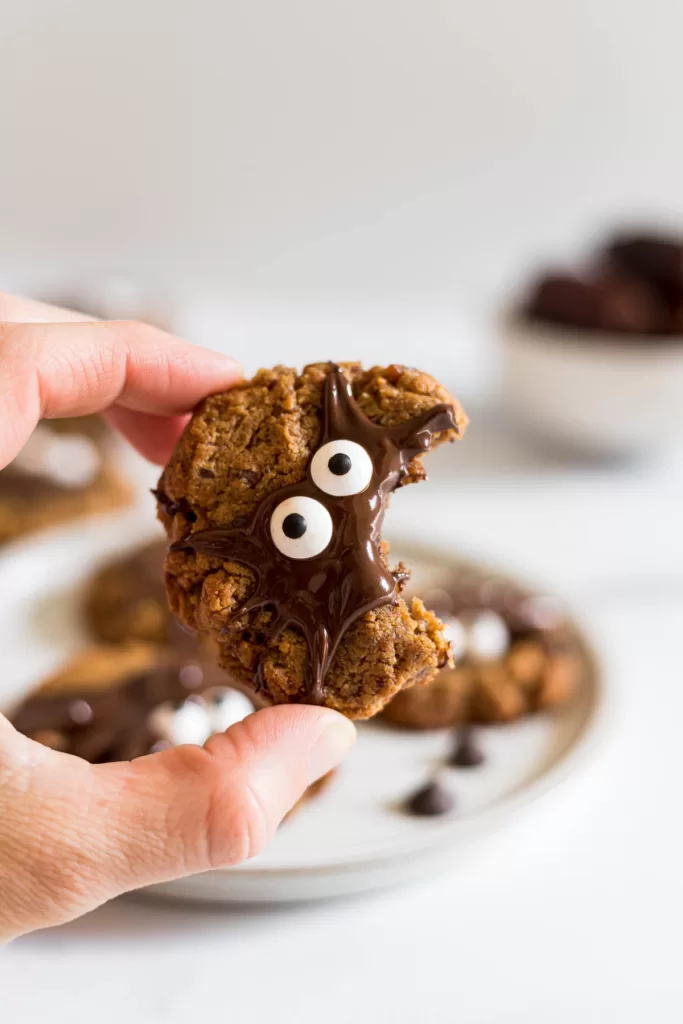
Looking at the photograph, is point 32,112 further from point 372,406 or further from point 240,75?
point 372,406

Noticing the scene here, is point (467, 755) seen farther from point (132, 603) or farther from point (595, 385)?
point (595, 385)

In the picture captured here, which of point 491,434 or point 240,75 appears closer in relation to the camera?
point 491,434

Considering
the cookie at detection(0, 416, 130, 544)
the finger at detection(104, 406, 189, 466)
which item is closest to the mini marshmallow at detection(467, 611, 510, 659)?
the finger at detection(104, 406, 189, 466)

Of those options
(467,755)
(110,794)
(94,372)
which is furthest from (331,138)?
(110,794)

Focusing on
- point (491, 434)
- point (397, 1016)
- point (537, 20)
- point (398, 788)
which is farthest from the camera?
point (537, 20)

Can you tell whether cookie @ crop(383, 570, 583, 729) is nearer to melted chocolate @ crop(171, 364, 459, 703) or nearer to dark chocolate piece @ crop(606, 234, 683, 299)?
melted chocolate @ crop(171, 364, 459, 703)

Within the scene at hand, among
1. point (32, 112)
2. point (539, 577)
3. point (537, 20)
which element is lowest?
point (539, 577)

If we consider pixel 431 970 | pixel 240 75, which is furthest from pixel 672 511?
pixel 240 75
